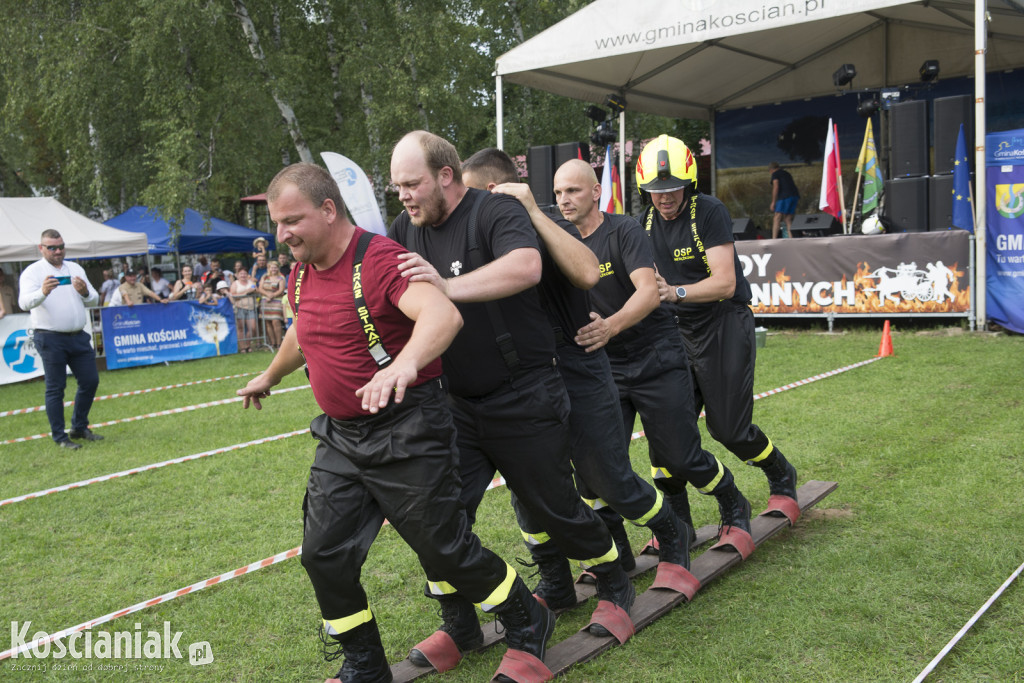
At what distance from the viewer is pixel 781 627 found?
143 inches

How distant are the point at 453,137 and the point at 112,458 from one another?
1883cm

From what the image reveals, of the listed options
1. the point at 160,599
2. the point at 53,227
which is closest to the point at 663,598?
the point at 160,599

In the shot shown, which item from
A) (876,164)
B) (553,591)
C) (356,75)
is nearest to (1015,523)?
(553,591)

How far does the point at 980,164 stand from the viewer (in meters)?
11.4

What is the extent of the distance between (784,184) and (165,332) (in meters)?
12.9

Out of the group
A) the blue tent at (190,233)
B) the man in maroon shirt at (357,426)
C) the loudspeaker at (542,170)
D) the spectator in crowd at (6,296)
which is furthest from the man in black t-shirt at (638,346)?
the blue tent at (190,233)

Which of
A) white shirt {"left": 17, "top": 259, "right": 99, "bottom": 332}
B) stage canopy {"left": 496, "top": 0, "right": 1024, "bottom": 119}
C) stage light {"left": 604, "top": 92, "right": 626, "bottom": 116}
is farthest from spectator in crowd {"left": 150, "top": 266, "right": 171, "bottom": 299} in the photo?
stage light {"left": 604, "top": 92, "right": 626, "bottom": 116}

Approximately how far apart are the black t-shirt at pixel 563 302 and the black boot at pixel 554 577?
3.32 feet

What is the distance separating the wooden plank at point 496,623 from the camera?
3.40m

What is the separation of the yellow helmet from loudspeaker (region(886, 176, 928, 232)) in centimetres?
946

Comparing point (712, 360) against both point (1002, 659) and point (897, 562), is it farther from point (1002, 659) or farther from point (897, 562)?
point (1002, 659)

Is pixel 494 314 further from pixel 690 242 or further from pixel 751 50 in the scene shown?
pixel 751 50

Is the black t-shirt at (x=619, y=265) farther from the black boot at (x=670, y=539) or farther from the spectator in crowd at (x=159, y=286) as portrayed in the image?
the spectator in crowd at (x=159, y=286)

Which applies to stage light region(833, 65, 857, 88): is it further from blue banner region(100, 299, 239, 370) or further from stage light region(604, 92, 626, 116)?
blue banner region(100, 299, 239, 370)
